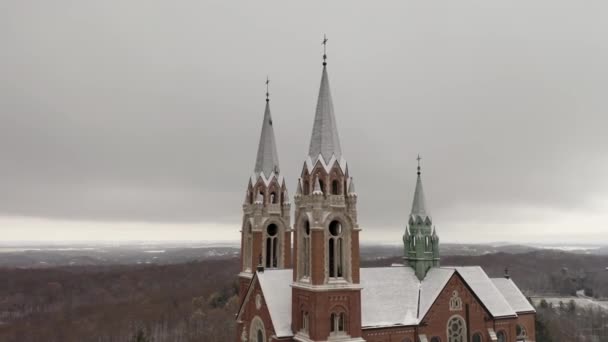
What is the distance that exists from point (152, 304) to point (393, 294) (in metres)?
90.4

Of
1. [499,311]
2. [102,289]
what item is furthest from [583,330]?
[102,289]

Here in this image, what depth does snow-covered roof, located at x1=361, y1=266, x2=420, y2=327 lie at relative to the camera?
34.5 metres

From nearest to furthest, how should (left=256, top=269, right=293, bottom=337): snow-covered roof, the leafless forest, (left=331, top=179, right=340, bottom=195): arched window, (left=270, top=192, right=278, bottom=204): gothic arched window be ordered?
(left=331, top=179, right=340, bottom=195): arched window → (left=256, top=269, right=293, bottom=337): snow-covered roof → (left=270, top=192, right=278, bottom=204): gothic arched window → the leafless forest

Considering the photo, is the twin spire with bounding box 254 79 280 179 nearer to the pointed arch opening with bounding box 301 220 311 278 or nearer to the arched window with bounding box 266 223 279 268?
the arched window with bounding box 266 223 279 268

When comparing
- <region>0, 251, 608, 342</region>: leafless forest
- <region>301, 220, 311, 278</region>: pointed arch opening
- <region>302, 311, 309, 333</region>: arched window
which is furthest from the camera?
<region>0, 251, 608, 342</region>: leafless forest

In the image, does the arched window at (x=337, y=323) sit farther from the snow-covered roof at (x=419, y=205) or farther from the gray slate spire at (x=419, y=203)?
the gray slate spire at (x=419, y=203)

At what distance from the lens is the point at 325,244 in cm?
3086

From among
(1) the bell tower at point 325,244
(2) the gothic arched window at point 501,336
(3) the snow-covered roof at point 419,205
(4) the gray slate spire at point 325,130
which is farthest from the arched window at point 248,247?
(2) the gothic arched window at point 501,336

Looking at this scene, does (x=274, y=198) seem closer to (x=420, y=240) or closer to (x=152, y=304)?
(x=420, y=240)

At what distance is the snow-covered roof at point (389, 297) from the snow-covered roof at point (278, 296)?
18.0ft

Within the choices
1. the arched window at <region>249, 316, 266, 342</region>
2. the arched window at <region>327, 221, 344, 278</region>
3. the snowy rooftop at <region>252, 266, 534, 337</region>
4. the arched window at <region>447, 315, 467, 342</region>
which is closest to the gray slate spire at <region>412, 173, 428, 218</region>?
the snowy rooftop at <region>252, 266, 534, 337</region>

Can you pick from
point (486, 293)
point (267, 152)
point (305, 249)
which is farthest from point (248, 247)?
point (486, 293)

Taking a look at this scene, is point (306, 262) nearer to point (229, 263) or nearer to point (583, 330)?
point (583, 330)

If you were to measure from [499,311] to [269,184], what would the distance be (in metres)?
22.1
